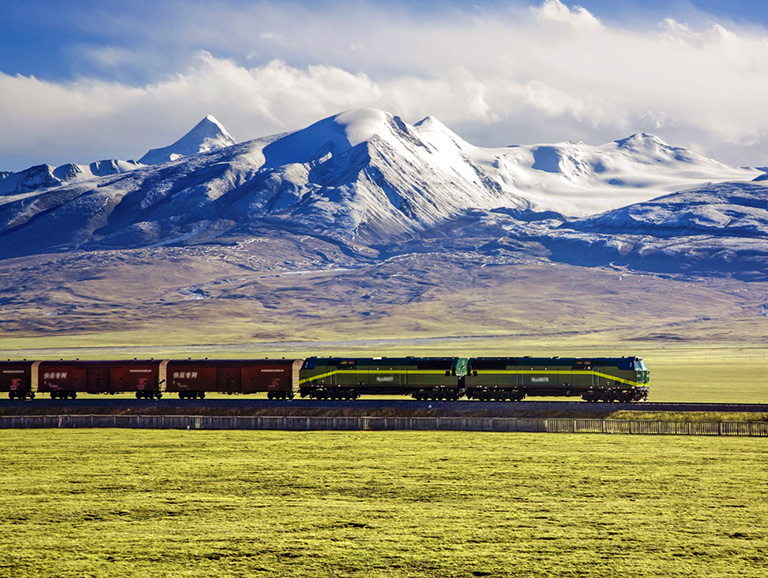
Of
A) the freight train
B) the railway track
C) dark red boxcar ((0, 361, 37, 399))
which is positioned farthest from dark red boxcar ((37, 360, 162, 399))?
the railway track

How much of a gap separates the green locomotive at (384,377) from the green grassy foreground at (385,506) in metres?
17.2

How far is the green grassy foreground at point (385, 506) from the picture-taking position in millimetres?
33281

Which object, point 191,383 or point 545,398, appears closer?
point 191,383

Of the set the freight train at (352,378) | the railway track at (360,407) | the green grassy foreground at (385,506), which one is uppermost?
the freight train at (352,378)

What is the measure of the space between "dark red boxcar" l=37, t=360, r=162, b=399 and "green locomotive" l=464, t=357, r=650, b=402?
27655 millimetres

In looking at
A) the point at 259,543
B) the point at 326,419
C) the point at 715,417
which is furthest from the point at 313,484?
the point at 715,417

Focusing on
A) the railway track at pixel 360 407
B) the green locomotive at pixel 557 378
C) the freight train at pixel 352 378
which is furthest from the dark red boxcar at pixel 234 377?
the green locomotive at pixel 557 378

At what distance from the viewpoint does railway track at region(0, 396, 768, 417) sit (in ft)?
227

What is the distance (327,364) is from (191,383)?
1218cm

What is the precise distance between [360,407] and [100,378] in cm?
2572

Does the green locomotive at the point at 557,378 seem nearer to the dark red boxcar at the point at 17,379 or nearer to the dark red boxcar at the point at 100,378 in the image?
the dark red boxcar at the point at 100,378

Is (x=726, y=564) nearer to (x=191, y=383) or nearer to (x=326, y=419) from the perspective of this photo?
(x=326, y=419)

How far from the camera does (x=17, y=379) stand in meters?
83.8

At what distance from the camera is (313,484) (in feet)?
152
